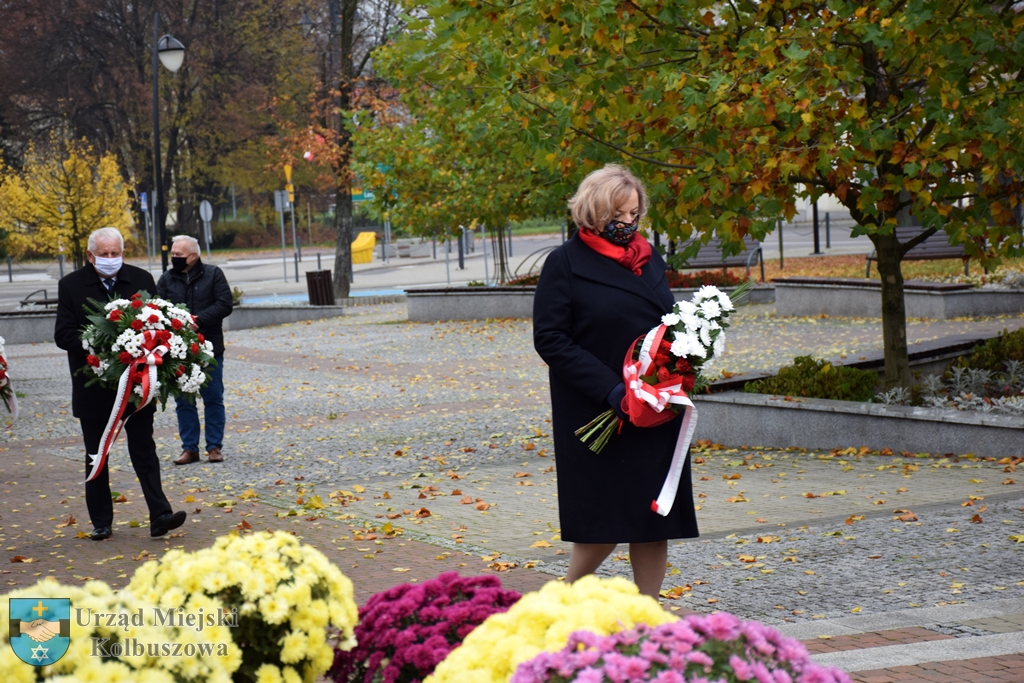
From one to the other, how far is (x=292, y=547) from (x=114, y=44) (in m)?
50.6

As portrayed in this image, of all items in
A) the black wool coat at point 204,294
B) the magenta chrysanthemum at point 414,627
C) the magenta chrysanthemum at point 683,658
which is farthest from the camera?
the black wool coat at point 204,294

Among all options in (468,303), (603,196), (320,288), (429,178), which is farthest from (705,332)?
(320,288)

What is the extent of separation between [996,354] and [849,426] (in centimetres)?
262

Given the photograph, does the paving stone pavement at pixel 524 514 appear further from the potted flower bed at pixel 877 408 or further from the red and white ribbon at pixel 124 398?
the red and white ribbon at pixel 124 398

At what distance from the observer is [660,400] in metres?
4.18

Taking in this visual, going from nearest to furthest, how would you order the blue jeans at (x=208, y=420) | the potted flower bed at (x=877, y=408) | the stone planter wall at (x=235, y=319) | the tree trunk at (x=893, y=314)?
the potted flower bed at (x=877, y=408)
the blue jeans at (x=208, y=420)
the tree trunk at (x=893, y=314)
the stone planter wall at (x=235, y=319)

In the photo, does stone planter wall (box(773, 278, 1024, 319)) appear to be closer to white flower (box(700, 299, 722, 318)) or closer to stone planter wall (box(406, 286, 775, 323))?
stone planter wall (box(406, 286, 775, 323))

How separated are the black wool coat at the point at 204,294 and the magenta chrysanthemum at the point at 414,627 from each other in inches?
269

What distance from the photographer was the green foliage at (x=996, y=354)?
1111 cm

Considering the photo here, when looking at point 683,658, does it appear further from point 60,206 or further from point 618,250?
point 60,206

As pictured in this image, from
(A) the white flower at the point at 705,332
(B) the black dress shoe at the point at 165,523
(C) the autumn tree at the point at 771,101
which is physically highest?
(C) the autumn tree at the point at 771,101

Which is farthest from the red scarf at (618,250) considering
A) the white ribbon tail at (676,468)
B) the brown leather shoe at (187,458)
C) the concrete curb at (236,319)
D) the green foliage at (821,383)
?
the concrete curb at (236,319)

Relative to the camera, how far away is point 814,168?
348 inches

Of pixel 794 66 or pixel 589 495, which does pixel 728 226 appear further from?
pixel 589 495
